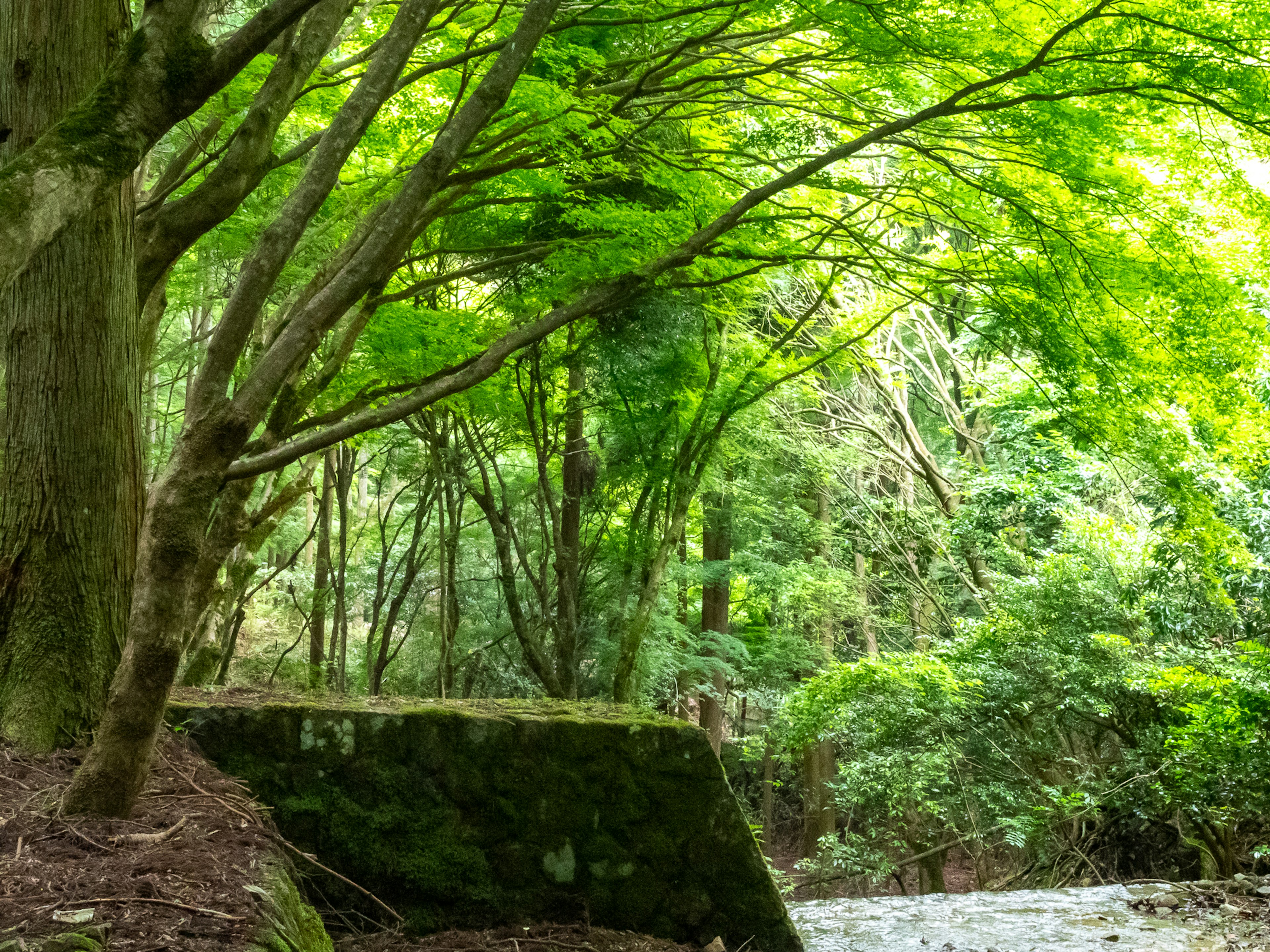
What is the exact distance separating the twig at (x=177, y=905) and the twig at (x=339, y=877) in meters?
1.02

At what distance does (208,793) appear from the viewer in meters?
3.29

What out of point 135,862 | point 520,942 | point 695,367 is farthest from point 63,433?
point 695,367

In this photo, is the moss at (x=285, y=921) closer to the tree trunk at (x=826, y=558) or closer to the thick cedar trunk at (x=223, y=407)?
the thick cedar trunk at (x=223, y=407)

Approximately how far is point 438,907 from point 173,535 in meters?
2.03

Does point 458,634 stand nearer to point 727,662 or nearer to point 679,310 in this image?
point 727,662

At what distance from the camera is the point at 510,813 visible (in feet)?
12.9

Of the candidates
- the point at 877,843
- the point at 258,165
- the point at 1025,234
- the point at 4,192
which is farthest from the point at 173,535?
the point at 877,843

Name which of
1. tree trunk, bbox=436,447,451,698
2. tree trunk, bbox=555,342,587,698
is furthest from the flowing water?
tree trunk, bbox=436,447,451,698

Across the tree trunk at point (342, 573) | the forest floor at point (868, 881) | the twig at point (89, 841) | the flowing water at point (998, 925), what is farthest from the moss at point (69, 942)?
the forest floor at point (868, 881)

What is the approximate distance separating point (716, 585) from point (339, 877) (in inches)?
421

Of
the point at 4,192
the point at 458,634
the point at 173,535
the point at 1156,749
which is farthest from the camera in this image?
the point at 458,634

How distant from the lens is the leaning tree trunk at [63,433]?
3.39 metres

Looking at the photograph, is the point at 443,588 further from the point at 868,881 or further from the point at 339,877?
the point at 868,881

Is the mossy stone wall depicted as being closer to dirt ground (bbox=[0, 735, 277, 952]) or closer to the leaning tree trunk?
dirt ground (bbox=[0, 735, 277, 952])
